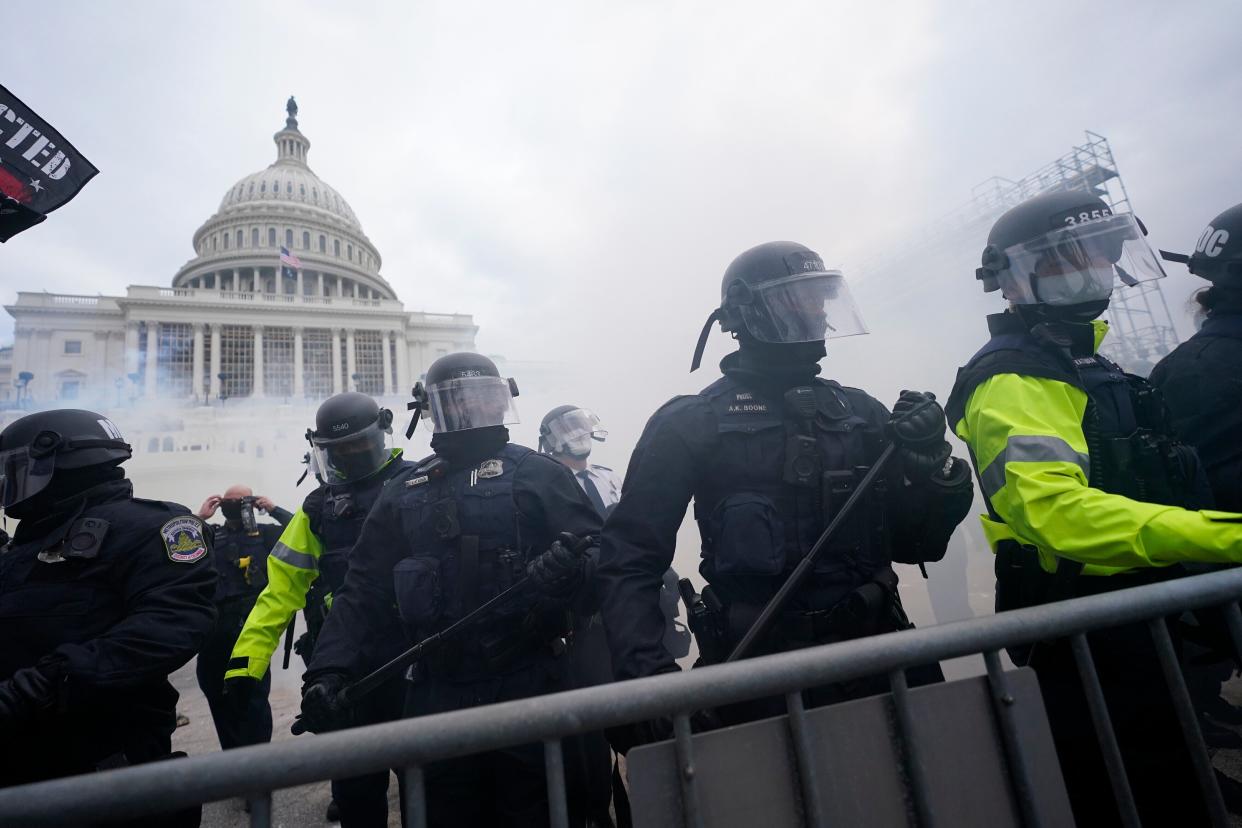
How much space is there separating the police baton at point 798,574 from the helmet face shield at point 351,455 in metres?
2.28

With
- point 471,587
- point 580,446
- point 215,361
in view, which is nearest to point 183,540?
point 471,587

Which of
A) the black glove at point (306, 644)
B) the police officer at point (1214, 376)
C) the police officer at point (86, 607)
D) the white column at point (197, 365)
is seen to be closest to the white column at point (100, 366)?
the white column at point (197, 365)


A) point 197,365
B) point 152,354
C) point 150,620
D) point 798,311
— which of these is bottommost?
point 150,620

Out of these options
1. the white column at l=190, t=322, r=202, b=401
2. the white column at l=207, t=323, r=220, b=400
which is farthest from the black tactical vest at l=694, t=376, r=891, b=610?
the white column at l=190, t=322, r=202, b=401

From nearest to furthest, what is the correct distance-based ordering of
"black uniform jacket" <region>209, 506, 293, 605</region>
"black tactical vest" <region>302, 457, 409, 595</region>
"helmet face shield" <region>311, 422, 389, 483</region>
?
"black tactical vest" <region>302, 457, 409, 595</region> → "helmet face shield" <region>311, 422, 389, 483</region> → "black uniform jacket" <region>209, 506, 293, 605</region>

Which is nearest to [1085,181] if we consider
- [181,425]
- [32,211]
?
[32,211]

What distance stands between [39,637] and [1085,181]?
70.4 feet

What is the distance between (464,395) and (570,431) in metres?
2.72

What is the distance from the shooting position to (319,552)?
303cm

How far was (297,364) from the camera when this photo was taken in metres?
41.0

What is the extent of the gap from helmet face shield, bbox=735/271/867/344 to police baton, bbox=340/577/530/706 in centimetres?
121

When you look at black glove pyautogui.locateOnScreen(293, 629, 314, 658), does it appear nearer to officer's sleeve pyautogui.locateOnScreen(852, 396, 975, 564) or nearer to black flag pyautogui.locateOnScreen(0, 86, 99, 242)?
black flag pyautogui.locateOnScreen(0, 86, 99, 242)

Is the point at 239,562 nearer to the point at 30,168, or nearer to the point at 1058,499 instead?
the point at 30,168

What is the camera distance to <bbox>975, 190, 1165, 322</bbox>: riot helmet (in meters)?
2.01
